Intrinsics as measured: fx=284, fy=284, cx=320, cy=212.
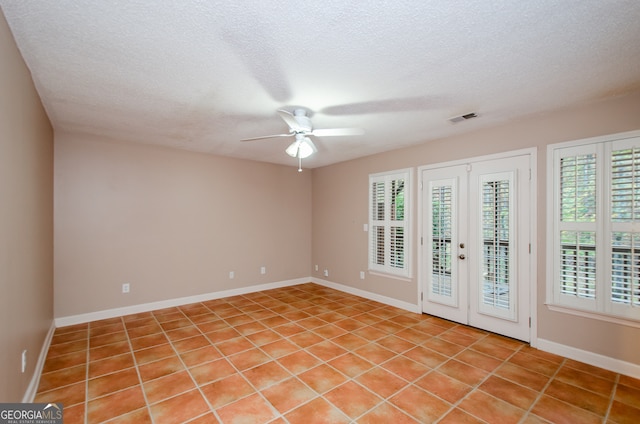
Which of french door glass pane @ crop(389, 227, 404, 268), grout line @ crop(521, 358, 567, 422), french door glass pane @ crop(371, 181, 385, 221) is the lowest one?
grout line @ crop(521, 358, 567, 422)

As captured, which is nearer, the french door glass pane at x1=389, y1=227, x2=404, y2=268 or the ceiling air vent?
the ceiling air vent

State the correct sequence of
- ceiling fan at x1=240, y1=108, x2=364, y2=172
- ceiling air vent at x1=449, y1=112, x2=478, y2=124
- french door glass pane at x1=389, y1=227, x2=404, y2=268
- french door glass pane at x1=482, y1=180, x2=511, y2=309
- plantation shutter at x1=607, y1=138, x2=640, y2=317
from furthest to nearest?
french door glass pane at x1=389, y1=227, x2=404, y2=268 < french door glass pane at x1=482, y1=180, x2=511, y2=309 < ceiling air vent at x1=449, y1=112, x2=478, y2=124 < ceiling fan at x1=240, y1=108, x2=364, y2=172 < plantation shutter at x1=607, y1=138, x2=640, y2=317

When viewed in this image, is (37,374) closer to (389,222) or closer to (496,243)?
(389,222)

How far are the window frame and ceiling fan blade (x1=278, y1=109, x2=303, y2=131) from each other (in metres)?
2.29

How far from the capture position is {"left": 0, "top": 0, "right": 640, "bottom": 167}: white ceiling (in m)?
1.58

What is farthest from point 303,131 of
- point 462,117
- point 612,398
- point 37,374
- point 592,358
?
point 592,358

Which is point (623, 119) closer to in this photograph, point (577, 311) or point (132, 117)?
point (577, 311)

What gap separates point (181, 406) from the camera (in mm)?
2182

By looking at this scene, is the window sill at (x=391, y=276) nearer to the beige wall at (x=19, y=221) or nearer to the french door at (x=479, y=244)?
the french door at (x=479, y=244)

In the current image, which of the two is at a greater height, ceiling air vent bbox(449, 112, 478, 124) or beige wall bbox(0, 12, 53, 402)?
ceiling air vent bbox(449, 112, 478, 124)

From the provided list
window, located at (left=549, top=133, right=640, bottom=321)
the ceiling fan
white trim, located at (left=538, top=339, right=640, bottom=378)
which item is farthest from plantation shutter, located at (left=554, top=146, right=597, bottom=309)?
the ceiling fan

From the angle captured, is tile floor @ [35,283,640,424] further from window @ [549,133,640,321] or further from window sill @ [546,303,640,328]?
window @ [549,133,640,321]

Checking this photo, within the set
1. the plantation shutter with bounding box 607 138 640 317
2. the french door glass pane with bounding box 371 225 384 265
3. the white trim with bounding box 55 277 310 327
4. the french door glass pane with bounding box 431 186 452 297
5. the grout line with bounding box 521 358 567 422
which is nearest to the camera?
the grout line with bounding box 521 358 567 422

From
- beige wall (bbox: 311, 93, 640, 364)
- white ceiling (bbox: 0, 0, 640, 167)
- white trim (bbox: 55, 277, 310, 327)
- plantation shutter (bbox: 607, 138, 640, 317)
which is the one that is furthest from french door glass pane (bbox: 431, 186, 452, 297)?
white trim (bbox: 55, 277, 310, 327)
